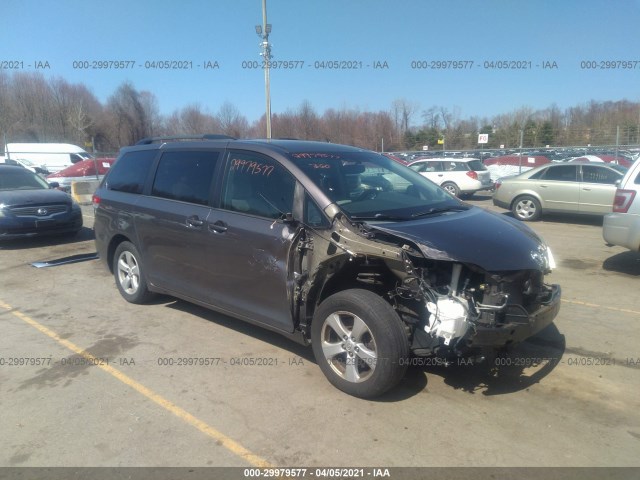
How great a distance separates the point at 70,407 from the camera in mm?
3553

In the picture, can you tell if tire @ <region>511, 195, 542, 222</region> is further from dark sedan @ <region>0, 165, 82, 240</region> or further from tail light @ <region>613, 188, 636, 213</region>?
dark sedan @ <region>0, 165, 82, 240</region>

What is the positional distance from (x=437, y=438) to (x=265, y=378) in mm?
1469

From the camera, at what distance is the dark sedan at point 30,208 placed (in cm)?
914

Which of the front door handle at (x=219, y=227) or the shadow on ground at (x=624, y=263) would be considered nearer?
the front door handle at (x=219, y=227)

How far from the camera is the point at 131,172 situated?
5.77 m

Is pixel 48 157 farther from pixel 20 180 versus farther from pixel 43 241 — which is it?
pixel 43 241

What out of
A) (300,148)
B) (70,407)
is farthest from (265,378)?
(300,148)

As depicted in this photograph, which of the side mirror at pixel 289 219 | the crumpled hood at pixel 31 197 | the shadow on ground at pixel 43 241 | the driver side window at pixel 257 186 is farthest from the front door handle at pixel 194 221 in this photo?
the shadow on ground at pixel 43 241

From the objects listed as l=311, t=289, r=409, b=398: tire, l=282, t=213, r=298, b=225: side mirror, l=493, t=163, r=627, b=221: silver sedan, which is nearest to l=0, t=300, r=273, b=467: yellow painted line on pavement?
l=311, t=289, r=409, b=398: tire

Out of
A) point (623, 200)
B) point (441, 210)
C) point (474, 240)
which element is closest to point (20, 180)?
point (441, 210)

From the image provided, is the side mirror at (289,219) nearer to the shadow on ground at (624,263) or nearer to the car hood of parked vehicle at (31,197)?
the shadow on ground at (624,263)

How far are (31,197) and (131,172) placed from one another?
16.6 feet

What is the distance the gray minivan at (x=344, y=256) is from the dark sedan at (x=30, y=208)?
5466 millimetres

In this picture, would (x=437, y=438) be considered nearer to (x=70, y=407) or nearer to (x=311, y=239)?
(x=311, y=239)
